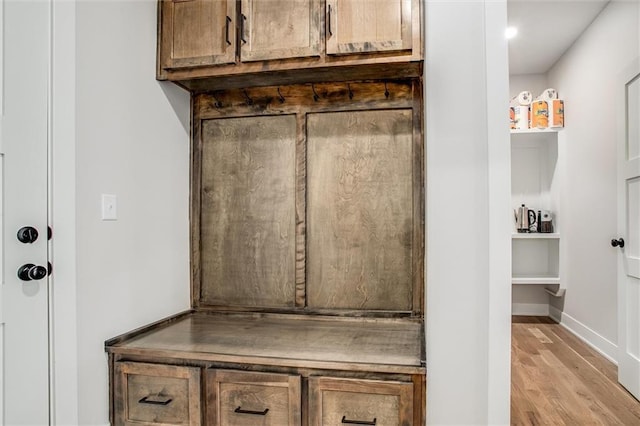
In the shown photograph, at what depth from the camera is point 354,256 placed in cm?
204

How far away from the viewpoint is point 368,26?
5.70 ft

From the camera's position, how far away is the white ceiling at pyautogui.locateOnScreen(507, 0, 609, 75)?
11.0ft

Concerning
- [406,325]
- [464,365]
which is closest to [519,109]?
[406,325]

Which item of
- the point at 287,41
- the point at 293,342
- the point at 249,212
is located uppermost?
the point at 287,41

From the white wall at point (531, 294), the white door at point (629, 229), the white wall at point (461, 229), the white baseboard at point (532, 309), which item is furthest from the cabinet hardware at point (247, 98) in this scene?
the white baseboard at point (532, 309)

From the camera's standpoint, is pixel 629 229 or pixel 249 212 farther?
pixel 629 229

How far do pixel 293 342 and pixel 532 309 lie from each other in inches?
158

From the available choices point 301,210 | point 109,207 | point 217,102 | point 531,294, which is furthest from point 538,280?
point 109,207

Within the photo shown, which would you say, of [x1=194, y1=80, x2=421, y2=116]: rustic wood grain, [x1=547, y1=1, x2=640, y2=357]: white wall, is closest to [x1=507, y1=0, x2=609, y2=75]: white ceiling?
[x1=547, y1=1, x2=640, y2=357]: white wall

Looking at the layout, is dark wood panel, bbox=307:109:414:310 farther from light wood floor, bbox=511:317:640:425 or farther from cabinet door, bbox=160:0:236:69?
light wood floor, bbox=511:317:640:425

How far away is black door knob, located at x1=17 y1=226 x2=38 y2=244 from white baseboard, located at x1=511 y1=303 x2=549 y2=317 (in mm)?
4709

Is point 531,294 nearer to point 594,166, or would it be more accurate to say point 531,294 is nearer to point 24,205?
point 594,166

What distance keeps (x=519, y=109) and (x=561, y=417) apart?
2.98 metres

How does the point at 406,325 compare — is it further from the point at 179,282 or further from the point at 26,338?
the point at 26,338
